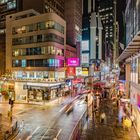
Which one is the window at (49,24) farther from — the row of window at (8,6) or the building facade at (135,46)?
the building facade at (135,46)

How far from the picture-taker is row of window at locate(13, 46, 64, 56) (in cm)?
7244

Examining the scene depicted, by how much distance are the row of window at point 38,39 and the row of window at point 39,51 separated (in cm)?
236

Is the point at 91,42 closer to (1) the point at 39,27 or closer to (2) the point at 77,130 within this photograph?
(1) the point at 39,27

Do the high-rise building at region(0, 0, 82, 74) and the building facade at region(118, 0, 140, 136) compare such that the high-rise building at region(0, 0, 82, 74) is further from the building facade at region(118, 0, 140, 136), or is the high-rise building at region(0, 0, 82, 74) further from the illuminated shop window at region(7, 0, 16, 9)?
the building facade at region(118, 0, 140, 136)

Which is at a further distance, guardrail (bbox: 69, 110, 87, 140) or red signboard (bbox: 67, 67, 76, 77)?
red signboard (bbox: 67, 67, 76, 77)

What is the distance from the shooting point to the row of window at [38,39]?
7231cm

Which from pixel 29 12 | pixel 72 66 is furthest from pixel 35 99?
pixel 29 12

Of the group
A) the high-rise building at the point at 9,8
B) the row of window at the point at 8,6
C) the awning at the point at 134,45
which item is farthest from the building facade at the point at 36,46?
the awning at the point at 134,45

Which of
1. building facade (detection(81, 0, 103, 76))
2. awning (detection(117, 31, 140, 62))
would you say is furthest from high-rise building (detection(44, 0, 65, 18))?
awning (detection(117, 31, 140, 62))

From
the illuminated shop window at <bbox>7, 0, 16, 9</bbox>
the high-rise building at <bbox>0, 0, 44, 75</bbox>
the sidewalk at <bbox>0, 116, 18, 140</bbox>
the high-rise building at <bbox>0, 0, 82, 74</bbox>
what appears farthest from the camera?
the illuminated shop window at <bbox>7, 0, 16, 9</bbox>

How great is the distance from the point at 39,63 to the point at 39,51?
3.84 metres

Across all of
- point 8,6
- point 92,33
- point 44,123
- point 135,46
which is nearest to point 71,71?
point 8,6

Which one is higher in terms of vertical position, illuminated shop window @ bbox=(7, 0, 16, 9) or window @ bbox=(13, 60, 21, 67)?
illuminated shop window @ bbox=(7, 0, 16, 9)

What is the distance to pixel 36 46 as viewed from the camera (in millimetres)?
74812
